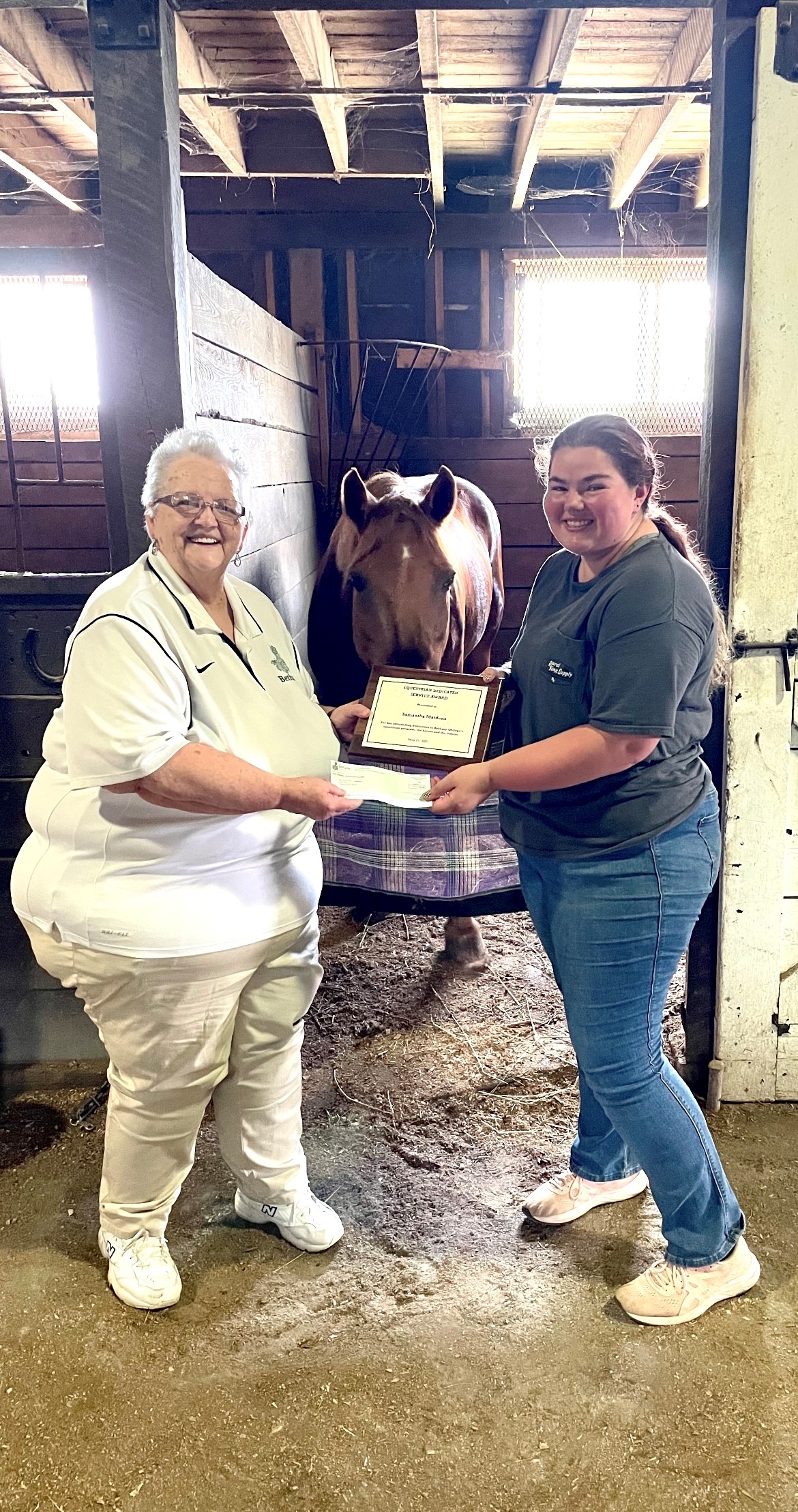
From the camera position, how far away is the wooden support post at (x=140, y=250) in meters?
1.95

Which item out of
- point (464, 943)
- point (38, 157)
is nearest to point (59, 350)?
point (38, 157)

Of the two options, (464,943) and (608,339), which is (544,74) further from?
(464,943)

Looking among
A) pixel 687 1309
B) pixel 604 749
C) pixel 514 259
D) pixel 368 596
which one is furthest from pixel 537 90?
pixel 687 1309

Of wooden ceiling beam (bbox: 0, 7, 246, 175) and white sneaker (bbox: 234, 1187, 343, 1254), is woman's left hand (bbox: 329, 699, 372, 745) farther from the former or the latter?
wooden ceiling beam (bbox: 0, 7, 246, 175)

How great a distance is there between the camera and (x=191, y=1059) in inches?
65.9

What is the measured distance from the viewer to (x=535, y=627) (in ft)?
5.59

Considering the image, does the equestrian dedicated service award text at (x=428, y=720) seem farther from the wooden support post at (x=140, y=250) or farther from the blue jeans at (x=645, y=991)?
the wooden support post at (x=140, y=250)

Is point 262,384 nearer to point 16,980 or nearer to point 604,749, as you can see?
point 16,980

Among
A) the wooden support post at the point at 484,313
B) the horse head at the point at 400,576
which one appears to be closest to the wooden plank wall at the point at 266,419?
the horse head at the point at 400,576

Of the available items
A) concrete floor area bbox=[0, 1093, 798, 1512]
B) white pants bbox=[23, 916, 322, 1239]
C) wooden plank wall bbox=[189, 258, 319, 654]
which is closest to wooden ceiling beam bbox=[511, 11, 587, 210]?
wooden plank wall bbox=[189, 258, 319, 654]

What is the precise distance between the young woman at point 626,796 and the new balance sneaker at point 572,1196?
0.26 m

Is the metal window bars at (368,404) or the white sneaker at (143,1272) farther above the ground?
the metal window bars at (368,404)

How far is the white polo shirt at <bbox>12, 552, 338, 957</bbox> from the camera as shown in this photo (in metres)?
1.46

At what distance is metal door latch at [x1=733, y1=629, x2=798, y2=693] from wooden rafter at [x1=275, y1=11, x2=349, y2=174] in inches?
70.4
